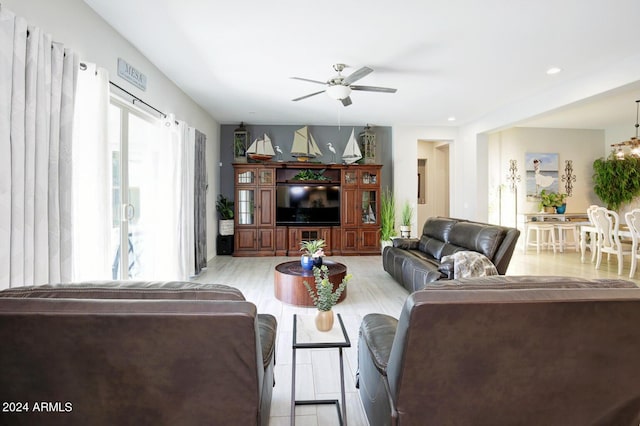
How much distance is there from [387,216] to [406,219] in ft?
1.59

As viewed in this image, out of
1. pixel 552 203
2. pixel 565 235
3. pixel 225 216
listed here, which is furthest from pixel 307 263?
pixel 565 235

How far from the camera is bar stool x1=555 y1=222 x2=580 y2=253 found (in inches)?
281

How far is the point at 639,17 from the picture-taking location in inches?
113

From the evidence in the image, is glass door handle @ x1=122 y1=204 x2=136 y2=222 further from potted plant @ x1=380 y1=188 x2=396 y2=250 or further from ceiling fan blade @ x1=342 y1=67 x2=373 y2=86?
potted plant @ x1=380 y1=188 x2=396 y2=250

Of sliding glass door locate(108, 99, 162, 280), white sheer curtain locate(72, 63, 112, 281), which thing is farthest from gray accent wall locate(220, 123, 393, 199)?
white sheer curtain locate(72, 63, 112, 281)

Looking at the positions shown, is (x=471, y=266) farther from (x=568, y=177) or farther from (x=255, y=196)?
(x=568, y=177)

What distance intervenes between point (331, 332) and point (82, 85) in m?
2.70

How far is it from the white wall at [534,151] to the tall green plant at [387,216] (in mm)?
2478

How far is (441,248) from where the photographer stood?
176 inches

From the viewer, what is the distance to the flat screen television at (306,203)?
7.00 m

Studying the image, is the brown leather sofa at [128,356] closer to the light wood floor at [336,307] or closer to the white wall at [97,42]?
the light wood floor at [336,307]

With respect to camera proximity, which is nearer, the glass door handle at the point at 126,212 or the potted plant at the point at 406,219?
the glass door handle at the point at 126,212

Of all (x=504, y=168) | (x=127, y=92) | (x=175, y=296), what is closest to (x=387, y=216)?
(x=504, y=168)

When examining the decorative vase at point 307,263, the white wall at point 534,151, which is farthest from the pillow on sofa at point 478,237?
the white wall at point 534,151
